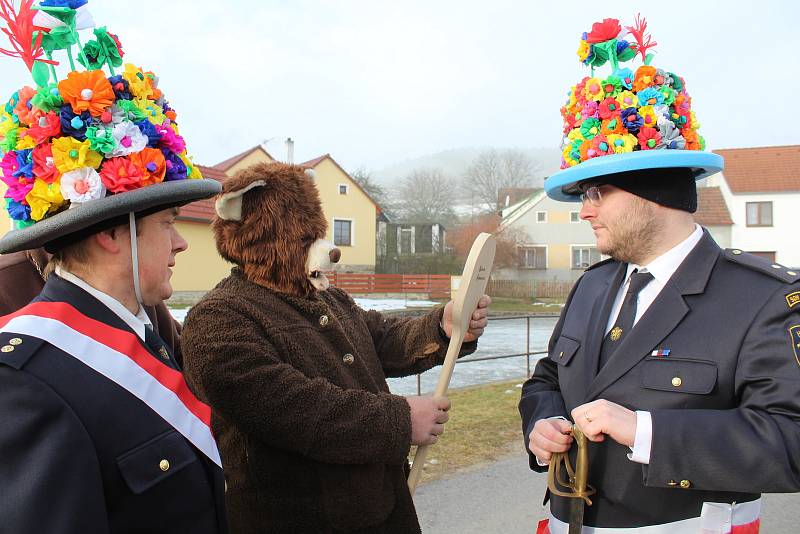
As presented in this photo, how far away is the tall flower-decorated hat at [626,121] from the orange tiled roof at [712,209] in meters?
29.7

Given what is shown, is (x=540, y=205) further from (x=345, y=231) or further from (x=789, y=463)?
(x=789, y=463)

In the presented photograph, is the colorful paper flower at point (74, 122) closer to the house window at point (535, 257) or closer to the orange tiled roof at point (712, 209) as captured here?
the orange tiled roof at point (712, 209)

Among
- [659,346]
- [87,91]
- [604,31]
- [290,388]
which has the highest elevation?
[604,31]

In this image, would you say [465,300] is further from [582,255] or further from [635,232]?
[582,255]

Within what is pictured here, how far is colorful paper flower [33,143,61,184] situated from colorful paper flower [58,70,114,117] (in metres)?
0.12

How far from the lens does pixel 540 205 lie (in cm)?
3522

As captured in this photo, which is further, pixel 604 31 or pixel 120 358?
pixel 604 31

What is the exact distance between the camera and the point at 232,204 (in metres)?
2.11

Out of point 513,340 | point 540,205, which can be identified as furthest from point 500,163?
point 513,340

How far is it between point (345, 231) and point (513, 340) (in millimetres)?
17296

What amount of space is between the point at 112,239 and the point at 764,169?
3327 cm

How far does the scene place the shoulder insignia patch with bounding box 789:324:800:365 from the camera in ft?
Result: 5.35

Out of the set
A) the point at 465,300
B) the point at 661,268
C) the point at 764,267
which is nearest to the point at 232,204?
the point at 465,300

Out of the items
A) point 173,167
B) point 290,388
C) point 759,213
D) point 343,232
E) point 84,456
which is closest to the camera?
point 84,456
